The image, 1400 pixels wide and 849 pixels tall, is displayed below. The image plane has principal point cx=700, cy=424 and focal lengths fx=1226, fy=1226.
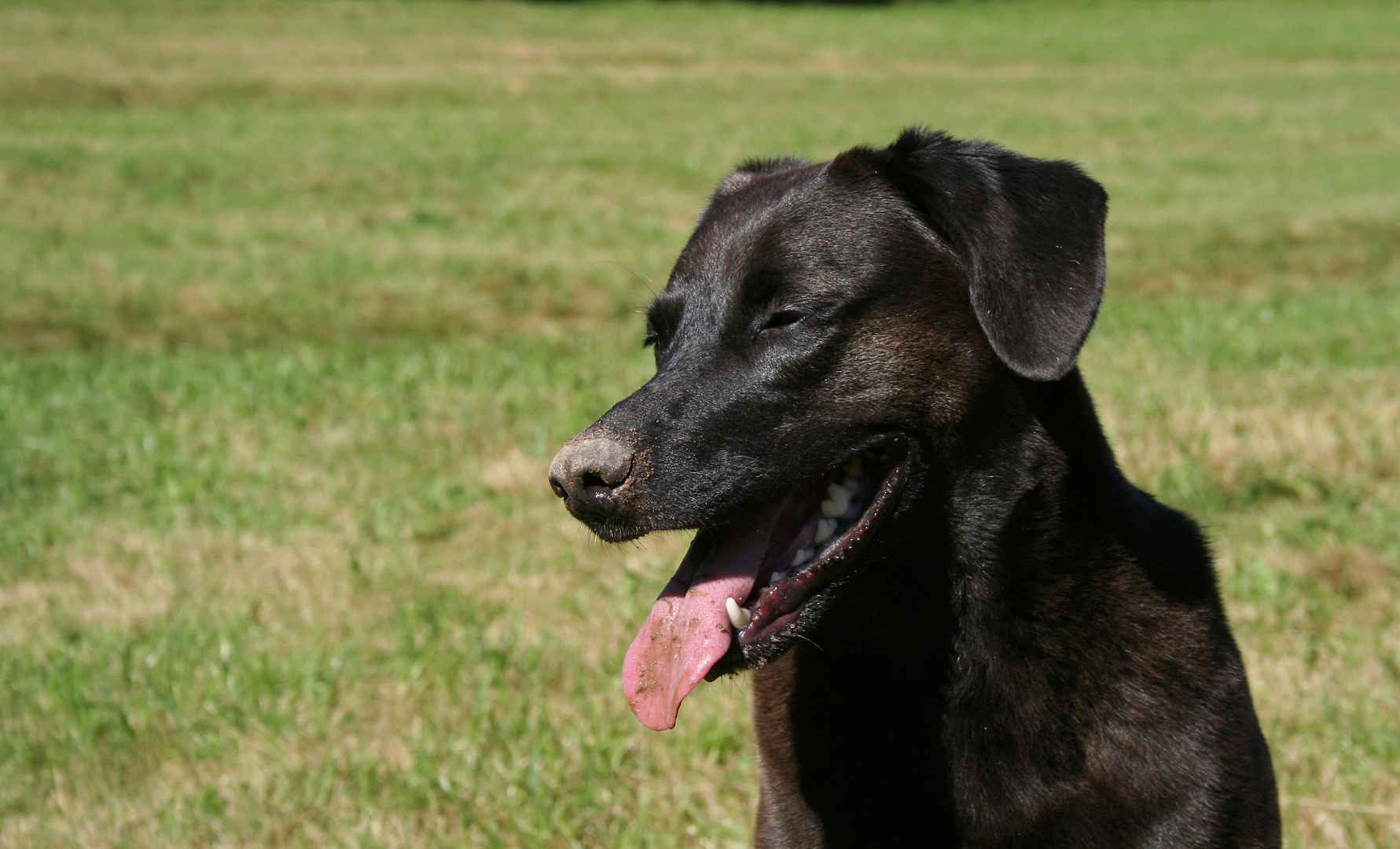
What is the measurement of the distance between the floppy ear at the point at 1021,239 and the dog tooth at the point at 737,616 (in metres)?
0.69

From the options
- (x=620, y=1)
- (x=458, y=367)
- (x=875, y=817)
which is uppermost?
(x=875, y=817)

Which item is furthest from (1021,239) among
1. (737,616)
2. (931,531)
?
(737,616)

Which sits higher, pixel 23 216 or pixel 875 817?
Answer: pixel 875 817

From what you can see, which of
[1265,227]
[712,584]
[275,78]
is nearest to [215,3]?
[275,78]

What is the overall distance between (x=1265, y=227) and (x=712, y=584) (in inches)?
422

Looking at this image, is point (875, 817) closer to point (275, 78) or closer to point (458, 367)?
point (458, 367)

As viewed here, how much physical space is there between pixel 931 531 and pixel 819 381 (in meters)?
0.39

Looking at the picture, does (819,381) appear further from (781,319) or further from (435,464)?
(435,464)

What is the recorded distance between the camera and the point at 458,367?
7.01m

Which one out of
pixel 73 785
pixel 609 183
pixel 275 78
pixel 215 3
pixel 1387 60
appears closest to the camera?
pixel 73 785

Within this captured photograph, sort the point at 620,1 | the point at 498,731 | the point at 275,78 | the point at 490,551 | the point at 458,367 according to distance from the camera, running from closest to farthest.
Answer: the point at 498,731 → the point at 490,551 → the point at 458,367 → the point at 275,78 → the point at 620,1

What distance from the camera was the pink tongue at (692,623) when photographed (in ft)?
7.54

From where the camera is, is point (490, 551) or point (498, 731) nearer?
point (498, 731)

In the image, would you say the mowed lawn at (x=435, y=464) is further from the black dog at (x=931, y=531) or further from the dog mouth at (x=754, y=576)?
the dog mouth at (x=754, y=576)
